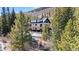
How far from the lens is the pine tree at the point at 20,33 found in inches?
85.3

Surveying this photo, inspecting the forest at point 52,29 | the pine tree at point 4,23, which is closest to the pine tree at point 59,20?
the forest at point 52,29

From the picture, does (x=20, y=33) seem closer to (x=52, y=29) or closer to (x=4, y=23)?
(x=4, y=23)

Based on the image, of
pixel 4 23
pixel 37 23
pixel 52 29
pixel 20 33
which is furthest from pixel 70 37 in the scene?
pixel 4 23

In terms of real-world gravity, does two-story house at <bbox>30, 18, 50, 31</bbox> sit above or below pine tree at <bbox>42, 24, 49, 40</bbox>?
above

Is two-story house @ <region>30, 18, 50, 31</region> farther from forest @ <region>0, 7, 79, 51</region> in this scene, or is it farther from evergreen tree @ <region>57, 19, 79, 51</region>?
evergreen tree @ <region>57, 19, 79, 51</region>

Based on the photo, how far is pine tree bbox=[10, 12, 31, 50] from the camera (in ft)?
7.11

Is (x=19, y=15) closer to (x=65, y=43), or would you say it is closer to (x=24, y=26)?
(x=24, y=26)

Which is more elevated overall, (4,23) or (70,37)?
(4,23)

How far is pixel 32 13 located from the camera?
2166 mm

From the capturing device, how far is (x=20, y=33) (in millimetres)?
2180

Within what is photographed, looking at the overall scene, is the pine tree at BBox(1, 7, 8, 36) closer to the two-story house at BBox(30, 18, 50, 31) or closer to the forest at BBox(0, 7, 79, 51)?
the forest at BBox(0, 7, 79, 51)

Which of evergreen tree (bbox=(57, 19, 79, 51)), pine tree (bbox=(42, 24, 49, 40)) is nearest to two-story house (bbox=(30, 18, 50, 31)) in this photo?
pine tree (bbox=(42, 24, 49, 40))
